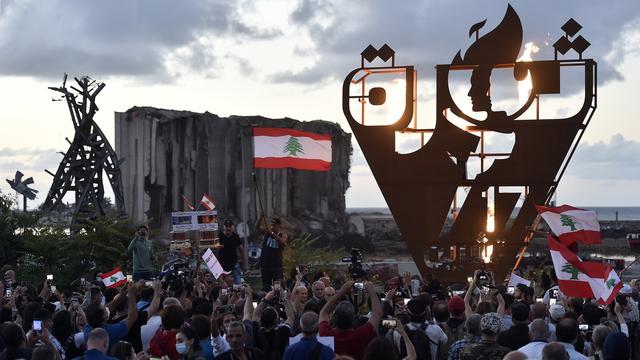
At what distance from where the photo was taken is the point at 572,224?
576 inches

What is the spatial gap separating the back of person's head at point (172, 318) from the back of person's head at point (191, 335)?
43cm

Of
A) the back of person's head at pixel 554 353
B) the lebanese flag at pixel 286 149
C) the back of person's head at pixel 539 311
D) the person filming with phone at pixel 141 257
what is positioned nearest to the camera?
the back of person's head at pixel 554 353

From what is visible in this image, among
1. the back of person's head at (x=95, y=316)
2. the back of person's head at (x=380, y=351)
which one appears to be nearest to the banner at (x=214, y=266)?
the back of person's head at (x=95, y=316)

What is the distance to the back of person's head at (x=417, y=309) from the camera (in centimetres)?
910

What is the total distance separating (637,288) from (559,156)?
18.2 ft

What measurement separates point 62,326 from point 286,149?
40.3 feet

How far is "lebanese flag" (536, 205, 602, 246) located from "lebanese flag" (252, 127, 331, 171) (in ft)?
24.1

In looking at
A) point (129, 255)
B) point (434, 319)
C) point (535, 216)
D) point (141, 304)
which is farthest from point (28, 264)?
point (434, 319)

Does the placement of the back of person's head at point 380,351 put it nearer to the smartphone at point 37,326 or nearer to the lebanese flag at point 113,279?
the smartphone at point 37,326

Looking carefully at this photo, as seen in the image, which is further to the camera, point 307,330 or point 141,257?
point 141,257

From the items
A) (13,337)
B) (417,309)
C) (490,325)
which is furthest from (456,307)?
(13,337)

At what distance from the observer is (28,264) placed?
22.7 meters

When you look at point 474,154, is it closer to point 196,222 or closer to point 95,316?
point 196,222

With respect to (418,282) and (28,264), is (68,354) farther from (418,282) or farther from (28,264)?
(28,264)
